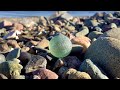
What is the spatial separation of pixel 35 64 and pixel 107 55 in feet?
2.59

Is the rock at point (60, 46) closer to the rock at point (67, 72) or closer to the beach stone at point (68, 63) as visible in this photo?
the beach stone at point (68, 63)

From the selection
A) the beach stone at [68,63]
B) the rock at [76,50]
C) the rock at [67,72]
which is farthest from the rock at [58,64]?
the rock at [76,50]

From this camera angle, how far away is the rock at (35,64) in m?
3.08

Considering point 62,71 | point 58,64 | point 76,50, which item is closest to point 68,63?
point 58,64

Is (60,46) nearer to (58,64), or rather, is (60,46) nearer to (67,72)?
(58,64)

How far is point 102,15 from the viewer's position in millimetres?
11945

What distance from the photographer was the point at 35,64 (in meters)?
3.14

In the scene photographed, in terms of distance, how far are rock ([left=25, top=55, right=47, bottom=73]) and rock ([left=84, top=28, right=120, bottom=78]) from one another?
1.86 ft

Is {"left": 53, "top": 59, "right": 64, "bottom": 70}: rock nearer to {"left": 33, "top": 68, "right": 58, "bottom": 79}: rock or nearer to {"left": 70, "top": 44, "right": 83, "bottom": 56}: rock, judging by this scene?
{"left": 33, "top": 68, "right": 58, "bottom": 79}: rock

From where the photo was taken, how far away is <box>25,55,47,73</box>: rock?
3.08 meters
